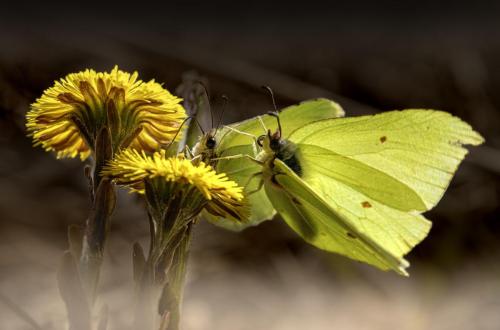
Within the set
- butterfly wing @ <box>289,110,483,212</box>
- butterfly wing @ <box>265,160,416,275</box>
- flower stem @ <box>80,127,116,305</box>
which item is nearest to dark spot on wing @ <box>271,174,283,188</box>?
butterfly wing @ <box>265,160,416,275</box>

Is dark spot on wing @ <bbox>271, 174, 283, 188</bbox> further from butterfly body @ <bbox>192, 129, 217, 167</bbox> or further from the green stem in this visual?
the green stem

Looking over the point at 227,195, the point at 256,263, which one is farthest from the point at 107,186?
the point at 256,263

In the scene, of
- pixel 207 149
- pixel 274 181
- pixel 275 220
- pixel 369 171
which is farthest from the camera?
pixel 275 220

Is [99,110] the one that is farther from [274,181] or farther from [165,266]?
[274,181]

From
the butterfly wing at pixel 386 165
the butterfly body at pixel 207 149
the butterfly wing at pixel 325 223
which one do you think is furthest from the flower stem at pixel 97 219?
the butterfly wing at pixel 386 165

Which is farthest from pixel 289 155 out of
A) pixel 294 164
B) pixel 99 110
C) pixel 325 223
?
pixel 99 110

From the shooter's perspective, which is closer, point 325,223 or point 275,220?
point 325,223

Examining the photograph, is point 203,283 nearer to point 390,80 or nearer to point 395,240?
point 395,240

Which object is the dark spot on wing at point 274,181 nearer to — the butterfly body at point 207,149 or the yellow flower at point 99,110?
the butterfly body at point 207,149
